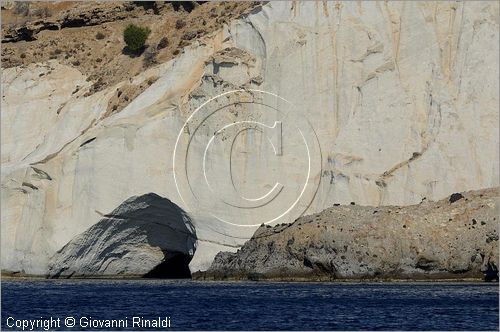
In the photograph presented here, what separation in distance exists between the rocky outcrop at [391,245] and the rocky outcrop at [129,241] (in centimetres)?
432

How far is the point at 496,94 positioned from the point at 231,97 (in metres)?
8.48

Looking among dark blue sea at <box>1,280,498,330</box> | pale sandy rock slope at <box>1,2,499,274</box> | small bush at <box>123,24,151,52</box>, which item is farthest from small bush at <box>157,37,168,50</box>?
dark blue sea at <box>1,280,498,330</box>

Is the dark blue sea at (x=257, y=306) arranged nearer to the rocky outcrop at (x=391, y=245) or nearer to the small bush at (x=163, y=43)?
the rocky outcrop at (x=391, y=245)

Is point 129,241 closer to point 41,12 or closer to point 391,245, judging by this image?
point 391,245

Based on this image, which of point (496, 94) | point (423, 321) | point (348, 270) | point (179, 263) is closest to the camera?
point (423, 321)

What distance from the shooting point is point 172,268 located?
52250mm

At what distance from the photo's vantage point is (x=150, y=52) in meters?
55.9

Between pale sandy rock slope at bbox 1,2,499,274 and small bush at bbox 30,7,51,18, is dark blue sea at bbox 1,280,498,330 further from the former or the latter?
small bush at bbox 30,7,51,18

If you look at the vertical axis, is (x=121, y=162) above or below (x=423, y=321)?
above

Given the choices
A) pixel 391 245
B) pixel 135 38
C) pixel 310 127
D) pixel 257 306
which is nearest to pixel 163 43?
pixel 135 38

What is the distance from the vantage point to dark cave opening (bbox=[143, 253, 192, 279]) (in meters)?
50.0

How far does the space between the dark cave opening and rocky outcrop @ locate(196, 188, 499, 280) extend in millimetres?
6730

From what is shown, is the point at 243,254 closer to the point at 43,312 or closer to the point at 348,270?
the point at 348,270

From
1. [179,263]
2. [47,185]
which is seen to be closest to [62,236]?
[47,185]
